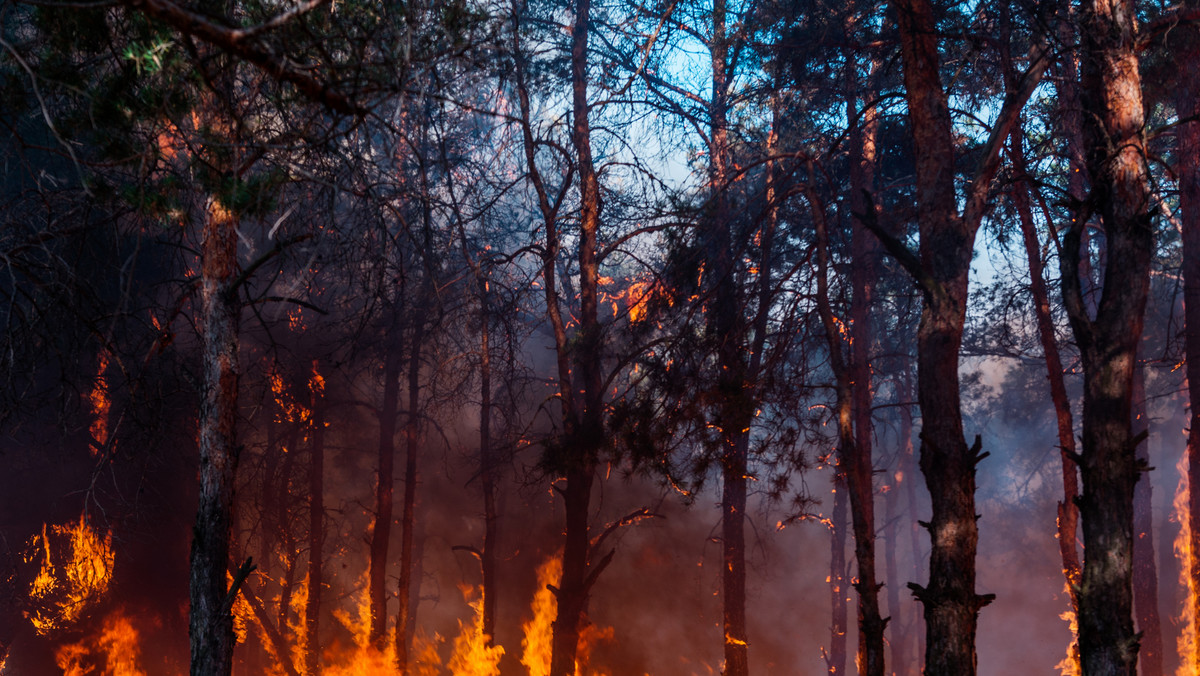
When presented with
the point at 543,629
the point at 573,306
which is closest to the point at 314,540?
the point at 543,629

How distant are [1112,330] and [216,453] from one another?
808 cm

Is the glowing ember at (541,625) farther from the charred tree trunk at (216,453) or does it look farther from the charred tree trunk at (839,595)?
the charred tree trunk at (216,453)

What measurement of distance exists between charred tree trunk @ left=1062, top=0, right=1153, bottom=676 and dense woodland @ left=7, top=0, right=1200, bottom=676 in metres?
0.04

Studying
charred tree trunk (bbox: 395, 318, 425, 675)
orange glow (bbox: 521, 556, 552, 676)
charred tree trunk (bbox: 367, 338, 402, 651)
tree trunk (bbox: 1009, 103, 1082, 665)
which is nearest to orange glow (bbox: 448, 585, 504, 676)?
orange glow (bbox: 521, 556, 552, 676)

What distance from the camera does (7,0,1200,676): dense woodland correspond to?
571 cm

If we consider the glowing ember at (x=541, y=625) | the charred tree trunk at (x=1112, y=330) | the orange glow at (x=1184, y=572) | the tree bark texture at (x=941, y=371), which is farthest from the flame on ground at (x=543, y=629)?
the orange glow at (x=1184, y=572)

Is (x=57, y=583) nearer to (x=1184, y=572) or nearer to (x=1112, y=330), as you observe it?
(x=1112, y=330)

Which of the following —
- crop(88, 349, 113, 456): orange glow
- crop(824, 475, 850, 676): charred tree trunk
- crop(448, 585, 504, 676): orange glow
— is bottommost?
crop(448, 585, 504, 676): orange glow

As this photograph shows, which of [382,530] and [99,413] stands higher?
[99,413]

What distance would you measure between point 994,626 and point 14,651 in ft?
106

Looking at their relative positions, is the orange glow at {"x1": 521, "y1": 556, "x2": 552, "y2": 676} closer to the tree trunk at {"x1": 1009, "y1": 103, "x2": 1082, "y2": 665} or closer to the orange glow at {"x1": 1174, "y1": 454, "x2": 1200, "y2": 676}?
the tree trunk at {"x1": 1009, "y1": 103, "x2": 1082, "y2": 665}

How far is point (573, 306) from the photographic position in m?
22.5

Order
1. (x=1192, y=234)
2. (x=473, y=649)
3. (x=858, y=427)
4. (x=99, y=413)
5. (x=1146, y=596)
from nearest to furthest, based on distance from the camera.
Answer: (x=1192, y=234), (x=858, y=427), (x=1146, y=596), (x=99, y=413), (x=473, y=649)

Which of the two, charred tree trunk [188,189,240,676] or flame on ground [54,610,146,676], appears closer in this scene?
charred tree trunk [188,189,240,676]
